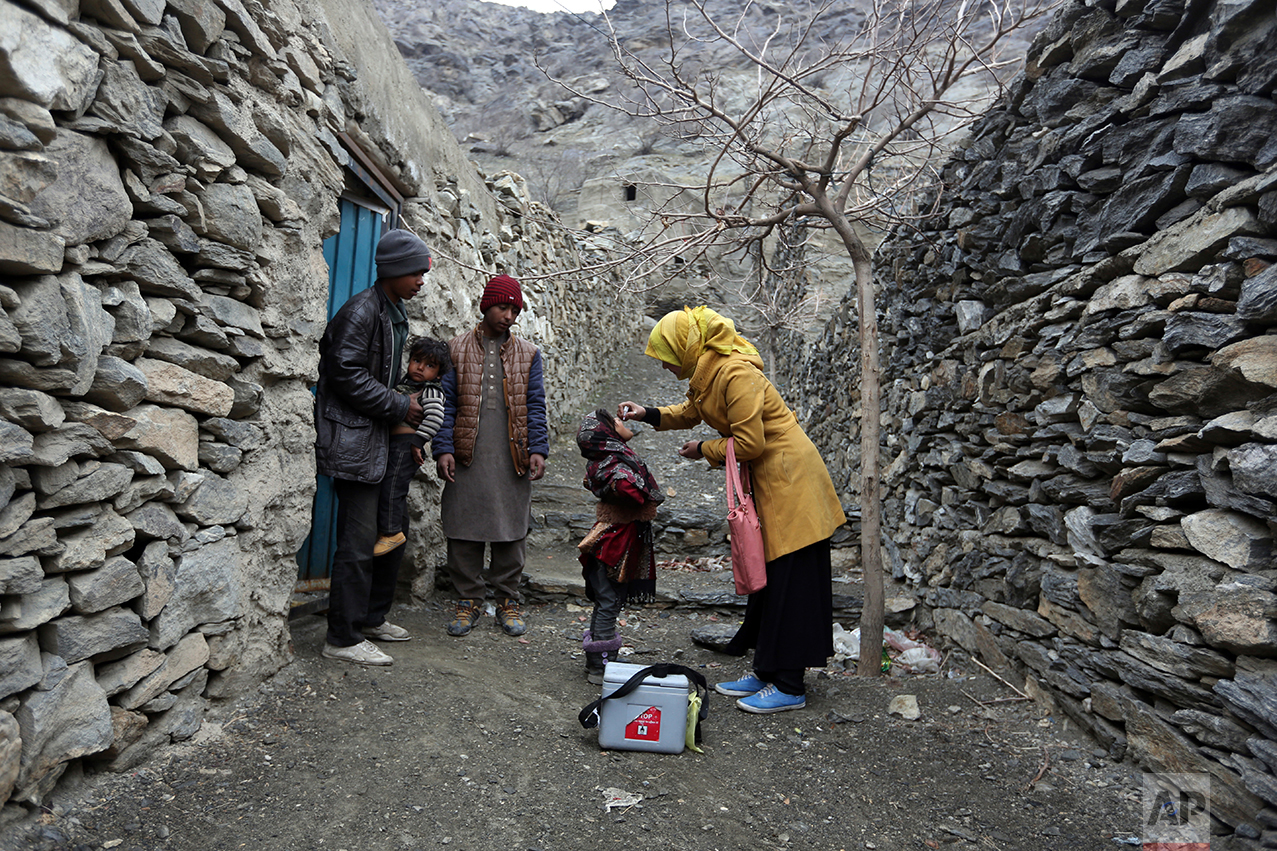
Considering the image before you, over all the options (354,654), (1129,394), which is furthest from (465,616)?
(1129,394)

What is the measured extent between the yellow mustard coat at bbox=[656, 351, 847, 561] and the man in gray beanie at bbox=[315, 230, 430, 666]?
134cm

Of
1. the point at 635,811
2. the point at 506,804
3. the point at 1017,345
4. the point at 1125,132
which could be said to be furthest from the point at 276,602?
the point at 1125,132

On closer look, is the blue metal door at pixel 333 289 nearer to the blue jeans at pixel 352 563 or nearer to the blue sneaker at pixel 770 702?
the blue jeans at pixel 352 563

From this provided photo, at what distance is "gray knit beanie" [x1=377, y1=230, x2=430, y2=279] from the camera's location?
3057 mm

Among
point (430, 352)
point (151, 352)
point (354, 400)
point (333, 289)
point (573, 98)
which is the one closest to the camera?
point (151, 352)

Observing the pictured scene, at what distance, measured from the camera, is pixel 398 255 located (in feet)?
10.0

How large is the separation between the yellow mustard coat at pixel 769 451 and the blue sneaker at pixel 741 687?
60 cm

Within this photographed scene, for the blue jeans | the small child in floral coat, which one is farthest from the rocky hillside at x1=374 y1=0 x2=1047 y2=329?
the blue jeans

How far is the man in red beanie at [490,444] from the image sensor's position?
12.0 feet

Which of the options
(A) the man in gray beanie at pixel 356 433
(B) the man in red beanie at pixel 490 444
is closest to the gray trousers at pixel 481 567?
(B) the man in red beanie at pixel 490 444

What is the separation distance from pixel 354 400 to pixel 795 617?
2053 millimetres

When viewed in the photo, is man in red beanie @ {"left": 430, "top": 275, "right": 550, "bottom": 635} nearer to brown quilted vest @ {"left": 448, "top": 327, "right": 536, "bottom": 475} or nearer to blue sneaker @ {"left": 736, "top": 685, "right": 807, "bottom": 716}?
brown quilted vest @ {"left": 448, "top": 327, "right": 536, "bottom": 475}

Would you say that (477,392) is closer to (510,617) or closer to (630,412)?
(630,412)

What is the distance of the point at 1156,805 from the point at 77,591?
10.2 ft
